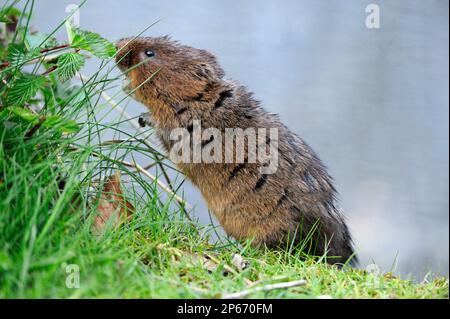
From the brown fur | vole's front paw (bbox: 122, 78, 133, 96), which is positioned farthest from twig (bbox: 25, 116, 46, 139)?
vole's front paw (bbox: 122, 78, 133, 96)

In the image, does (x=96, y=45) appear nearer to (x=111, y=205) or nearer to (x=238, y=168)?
(x=111, y=205)

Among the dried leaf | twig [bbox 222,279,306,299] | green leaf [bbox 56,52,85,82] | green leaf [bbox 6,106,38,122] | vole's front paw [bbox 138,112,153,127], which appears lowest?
twig [bbox 222,279,306,299]

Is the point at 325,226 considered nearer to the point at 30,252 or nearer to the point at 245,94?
the point at 245,94

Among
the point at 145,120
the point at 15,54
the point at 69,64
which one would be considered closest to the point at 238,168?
the point at 145,120

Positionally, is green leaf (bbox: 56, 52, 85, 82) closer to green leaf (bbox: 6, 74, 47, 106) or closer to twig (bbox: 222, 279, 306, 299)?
green leaf (bbox: 6, 74, 47, 106)

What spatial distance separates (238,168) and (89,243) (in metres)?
1.28

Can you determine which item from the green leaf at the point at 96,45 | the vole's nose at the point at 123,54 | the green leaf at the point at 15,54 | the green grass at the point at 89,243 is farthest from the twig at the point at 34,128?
the vole's nose at the point at 123,54

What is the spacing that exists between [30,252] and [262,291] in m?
0.83

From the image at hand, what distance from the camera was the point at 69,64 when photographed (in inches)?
107

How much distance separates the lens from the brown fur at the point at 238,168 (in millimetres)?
3178

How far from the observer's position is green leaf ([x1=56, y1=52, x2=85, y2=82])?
2.72 meters

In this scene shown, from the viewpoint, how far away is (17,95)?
258 cm

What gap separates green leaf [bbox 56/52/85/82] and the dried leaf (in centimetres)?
58
